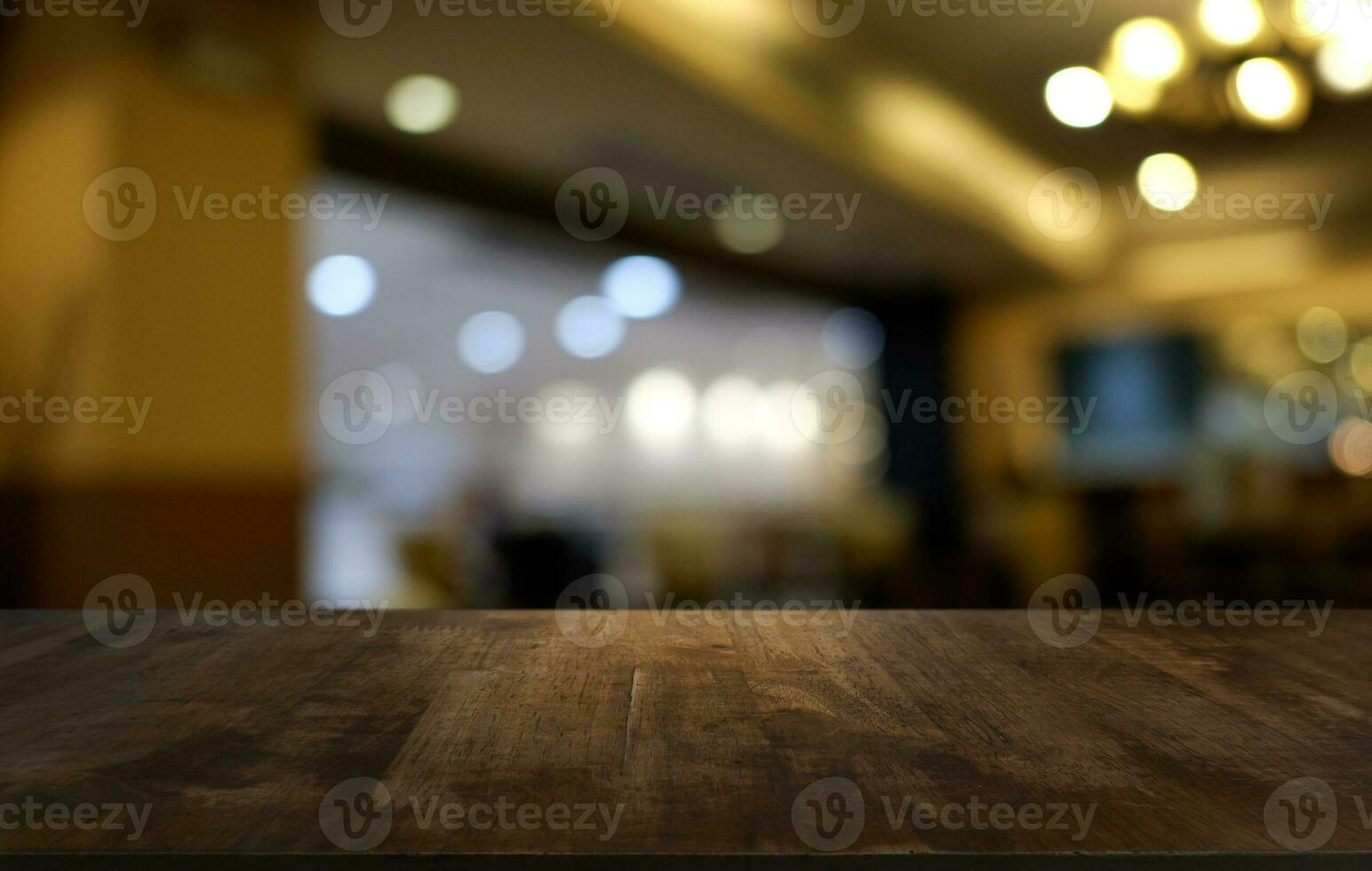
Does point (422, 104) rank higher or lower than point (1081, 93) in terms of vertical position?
higher

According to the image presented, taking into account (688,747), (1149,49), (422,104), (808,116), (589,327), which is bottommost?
(688,747)

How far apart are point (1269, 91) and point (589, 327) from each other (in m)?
6.26

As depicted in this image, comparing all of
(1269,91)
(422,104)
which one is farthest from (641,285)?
(1269,91)

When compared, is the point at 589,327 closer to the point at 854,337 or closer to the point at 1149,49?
the point at 854,337

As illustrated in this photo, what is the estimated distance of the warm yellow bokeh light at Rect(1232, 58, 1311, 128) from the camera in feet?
11.2

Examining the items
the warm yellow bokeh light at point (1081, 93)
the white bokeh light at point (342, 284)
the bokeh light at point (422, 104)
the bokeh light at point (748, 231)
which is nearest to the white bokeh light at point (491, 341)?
the white bokeh light at point (342, 284)

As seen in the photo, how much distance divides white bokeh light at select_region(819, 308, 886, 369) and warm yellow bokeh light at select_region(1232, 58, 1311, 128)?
6408mm

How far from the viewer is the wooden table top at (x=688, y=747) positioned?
1.89 feet

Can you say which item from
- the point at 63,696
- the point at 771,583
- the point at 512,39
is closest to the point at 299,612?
the point at 63,696

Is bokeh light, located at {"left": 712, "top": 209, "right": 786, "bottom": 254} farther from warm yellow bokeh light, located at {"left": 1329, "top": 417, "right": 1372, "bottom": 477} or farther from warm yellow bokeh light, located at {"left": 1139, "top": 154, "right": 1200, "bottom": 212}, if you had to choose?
warm yellow bokeh light, located at {"left": 1329, "top": 417, "right": 1372, "bottom": 477}

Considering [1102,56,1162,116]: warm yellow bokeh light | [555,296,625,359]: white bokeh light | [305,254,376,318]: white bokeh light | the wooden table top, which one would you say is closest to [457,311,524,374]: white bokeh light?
[555,296,625,359]: white bokeh light

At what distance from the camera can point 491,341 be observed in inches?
365

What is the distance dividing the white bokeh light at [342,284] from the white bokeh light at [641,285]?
67.0 inches

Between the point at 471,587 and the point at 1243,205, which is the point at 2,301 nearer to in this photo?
the point at 471,587
